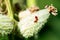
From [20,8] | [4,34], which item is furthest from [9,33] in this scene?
[20,8]

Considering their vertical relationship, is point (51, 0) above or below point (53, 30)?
above

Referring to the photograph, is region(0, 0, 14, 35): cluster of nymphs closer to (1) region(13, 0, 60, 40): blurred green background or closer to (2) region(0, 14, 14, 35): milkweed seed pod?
(2) region(0, 14, 14, 35): milkweed seed pod

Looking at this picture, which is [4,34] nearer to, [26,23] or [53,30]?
[26,23]

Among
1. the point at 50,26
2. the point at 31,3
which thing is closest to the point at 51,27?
the point at 50,26

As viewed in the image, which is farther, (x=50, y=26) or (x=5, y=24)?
(x=50, y=26)

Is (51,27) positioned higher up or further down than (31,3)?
further down

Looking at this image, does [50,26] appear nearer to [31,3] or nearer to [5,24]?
[31,3]

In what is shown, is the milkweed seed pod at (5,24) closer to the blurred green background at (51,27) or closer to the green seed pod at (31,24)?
the green seed pod at (31,24)

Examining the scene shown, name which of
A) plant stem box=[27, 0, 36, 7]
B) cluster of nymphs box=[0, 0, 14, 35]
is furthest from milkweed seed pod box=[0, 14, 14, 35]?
plant stem box=[27, 0, 36, 7]
